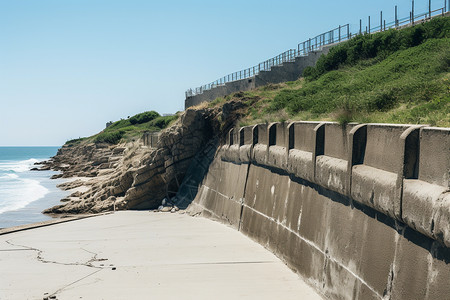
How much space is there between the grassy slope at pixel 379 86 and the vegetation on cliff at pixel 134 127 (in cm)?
3759

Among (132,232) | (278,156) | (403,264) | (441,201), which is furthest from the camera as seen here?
(132,232)

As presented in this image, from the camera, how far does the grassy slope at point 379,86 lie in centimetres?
1130

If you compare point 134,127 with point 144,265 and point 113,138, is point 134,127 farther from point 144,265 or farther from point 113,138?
point 144,265

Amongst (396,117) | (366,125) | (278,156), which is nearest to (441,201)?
(366,125)

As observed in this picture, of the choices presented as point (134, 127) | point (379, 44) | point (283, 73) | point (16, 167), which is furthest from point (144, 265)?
point (16, 167)

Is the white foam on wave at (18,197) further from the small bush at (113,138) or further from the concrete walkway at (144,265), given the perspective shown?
the small bush at (113,138)

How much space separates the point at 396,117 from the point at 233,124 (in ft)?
38.1

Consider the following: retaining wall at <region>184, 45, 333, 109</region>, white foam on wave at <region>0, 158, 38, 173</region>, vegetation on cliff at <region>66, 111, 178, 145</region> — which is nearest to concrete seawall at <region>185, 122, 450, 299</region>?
retaining wall at <region>184, 45, 333, 109</region>

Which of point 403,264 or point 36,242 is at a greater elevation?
point 403,264

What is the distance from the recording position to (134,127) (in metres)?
79.6

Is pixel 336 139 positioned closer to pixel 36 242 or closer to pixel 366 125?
pixel 366 125

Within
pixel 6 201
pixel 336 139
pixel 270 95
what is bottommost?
pixel 6 201

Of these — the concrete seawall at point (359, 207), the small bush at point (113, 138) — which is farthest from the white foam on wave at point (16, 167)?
the concrete seawall at point (359, 207)

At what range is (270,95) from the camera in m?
26.1
